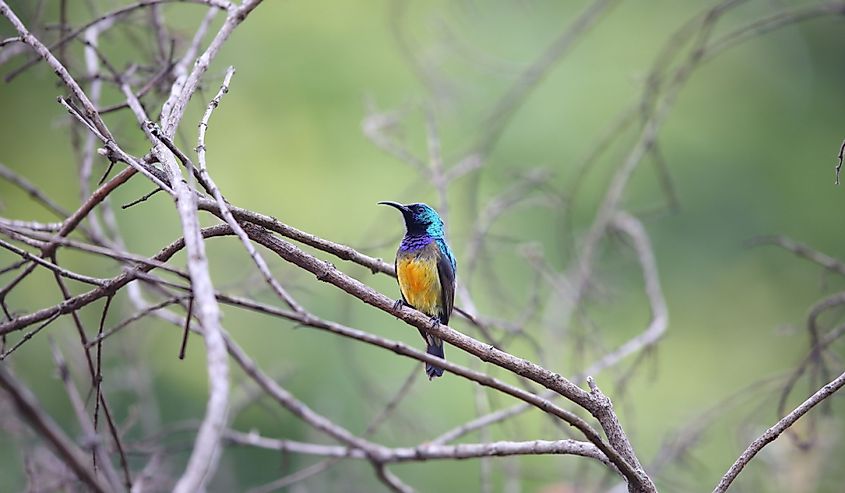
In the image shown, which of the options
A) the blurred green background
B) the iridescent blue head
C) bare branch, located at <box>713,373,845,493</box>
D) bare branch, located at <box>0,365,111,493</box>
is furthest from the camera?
the blurred green background

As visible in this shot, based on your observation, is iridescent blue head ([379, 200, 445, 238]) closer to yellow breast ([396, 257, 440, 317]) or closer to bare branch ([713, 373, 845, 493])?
yellow breast ([396, 257, 440, 317])

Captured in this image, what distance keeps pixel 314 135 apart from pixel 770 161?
4625mm

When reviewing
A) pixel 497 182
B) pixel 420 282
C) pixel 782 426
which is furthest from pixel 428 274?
pixel 497 182

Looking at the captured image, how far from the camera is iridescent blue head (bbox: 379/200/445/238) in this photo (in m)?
3.75

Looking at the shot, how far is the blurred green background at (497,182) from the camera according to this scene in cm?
678

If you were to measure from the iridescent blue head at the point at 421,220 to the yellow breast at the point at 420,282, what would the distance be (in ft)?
0.59

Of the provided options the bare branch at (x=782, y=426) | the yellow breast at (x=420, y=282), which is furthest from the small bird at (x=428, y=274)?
the bare branch at (x=782, y=426)

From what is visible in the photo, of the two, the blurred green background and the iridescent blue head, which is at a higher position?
the blurred green background

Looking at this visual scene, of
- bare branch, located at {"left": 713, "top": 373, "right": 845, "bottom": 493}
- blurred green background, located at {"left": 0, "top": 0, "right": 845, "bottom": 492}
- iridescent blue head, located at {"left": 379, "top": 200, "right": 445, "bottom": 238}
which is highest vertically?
blurred green background, located at {"left": 0, "top": 0, "right": 845, "bottom": 492}

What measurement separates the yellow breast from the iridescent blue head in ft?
0.59

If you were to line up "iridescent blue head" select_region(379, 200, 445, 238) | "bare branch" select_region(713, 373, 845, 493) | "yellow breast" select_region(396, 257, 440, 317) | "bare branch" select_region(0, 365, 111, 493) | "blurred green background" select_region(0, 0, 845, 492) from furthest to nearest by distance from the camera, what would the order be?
"blurred green background" select_region(0, 0, 845, 492), "iridescent blue head" select_region(379, 200, 445, 238), "yellow breast" select_region(396, 257, 440, 317), "bare branch" select_region(713, 373, 845, 493), "bare branch" select_region(0, 365, 111, 493)

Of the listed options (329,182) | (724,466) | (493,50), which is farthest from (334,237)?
(724,466)

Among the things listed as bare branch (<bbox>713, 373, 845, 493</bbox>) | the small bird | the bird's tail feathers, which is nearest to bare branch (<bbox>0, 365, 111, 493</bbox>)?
bare branch (<bbox>713, 373, 845, 493</bbox>)

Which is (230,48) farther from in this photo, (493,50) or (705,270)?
(705,270)
